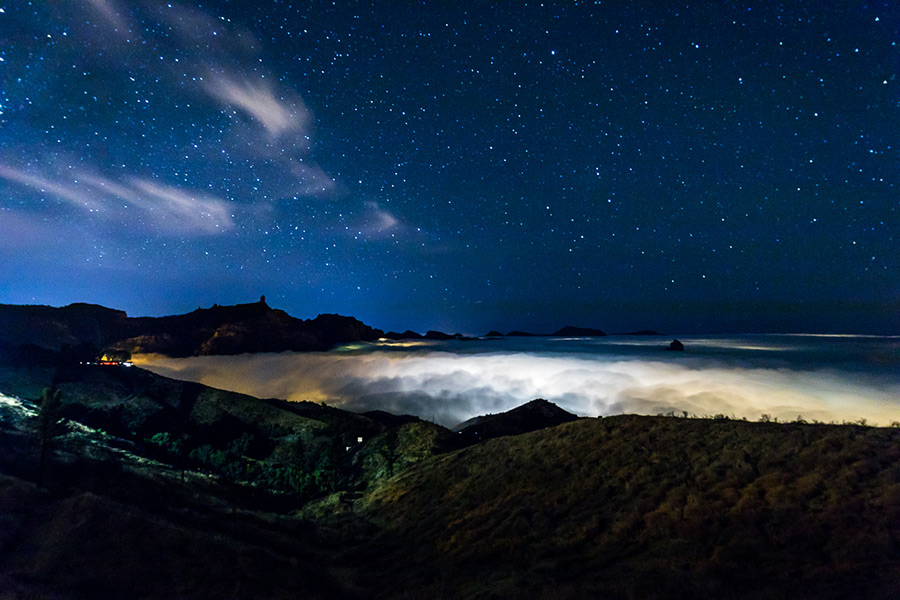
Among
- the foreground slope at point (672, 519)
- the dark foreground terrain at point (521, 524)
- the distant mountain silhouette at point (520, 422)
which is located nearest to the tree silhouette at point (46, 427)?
the dark foreground terrain at point (521, 524)

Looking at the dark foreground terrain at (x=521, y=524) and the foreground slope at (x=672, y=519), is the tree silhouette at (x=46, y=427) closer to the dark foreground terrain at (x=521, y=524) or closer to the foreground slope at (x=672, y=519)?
the dark foreground terrain at (x=521, y=524)

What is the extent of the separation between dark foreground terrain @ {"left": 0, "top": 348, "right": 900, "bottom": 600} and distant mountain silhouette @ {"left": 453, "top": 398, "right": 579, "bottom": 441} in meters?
34.9

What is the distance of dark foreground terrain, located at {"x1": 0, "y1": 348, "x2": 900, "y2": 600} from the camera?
1378 cm

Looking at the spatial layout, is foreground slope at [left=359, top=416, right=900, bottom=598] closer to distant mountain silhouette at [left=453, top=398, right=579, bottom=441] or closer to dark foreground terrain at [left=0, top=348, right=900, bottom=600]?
dark foreground terrain at [left=0, top=348, right=900, bottom=600]

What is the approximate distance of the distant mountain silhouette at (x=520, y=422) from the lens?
2859 inches

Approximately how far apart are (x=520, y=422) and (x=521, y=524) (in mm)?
58171

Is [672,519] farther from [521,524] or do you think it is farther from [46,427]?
[46,427]

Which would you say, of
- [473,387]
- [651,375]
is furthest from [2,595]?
[473,387]

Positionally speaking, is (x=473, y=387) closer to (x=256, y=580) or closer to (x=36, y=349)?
(x=36, y=349)

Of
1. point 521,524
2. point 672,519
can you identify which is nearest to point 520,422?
point 521,524

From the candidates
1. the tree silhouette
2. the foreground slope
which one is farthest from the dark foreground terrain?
the tree silhouette

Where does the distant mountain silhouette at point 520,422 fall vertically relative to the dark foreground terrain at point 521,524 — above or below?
below

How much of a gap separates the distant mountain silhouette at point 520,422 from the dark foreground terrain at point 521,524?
3493cm

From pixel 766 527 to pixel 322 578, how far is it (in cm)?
2239
